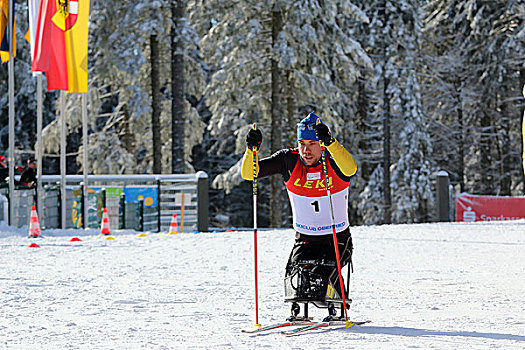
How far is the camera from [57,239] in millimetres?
15789

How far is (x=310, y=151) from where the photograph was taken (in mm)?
6957

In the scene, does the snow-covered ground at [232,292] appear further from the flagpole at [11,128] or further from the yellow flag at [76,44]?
A: the yellow flag at [76,44]

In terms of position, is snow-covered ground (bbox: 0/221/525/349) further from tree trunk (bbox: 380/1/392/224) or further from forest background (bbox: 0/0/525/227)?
tree trunk (bbox: 380/1/392/224)

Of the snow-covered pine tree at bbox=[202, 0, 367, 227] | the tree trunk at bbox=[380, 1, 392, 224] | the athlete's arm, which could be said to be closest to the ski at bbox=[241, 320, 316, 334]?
the athlete's arm

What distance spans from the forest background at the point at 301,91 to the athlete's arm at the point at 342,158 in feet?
57.5

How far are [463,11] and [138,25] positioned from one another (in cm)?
1465

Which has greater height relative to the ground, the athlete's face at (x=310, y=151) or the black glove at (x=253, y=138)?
the black glove at (x=253, y=138)

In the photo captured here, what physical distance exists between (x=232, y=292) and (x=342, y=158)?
3024 mm

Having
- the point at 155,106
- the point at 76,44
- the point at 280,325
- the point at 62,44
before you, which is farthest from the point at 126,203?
the point at 280,325

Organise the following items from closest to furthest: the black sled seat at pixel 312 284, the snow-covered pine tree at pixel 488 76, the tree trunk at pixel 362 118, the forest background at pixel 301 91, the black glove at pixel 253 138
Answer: the black sled seat at pixel 312 284, the black glove at pixel 253 138, the forest background at pixel 301 91, the snow-covered pine tree at pixel 488 76, the tree trunk at pixel 362 118

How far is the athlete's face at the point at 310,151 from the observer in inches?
274

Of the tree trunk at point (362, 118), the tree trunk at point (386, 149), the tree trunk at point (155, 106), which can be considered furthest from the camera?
the tree trunk at point (362, 118)

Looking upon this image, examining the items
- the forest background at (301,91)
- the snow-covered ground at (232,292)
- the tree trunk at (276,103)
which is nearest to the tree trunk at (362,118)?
the forest background at (301,91)

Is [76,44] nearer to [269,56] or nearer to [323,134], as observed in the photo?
[269,56]
